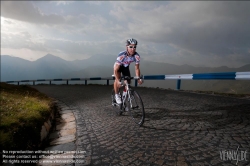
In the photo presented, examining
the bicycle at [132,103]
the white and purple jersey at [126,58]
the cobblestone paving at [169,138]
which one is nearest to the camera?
the cobblestone paving at [169,138]

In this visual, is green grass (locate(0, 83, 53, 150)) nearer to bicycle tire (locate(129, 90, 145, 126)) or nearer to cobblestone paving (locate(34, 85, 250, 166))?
cobblestone paving (locate(34, 85, 250, 166))

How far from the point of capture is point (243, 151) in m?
2.77

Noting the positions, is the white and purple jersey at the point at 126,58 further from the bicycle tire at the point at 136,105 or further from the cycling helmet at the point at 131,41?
the bicycle tire at the point at 136,105

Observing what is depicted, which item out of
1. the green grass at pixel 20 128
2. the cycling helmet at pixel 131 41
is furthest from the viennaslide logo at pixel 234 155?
the green grass at pixel 20 128

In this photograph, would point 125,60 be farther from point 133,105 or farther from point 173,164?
point 173,164

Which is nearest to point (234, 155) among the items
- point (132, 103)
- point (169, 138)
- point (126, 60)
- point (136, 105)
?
point (169, 138)

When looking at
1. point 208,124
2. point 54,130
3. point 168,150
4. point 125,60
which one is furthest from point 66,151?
point 208,124

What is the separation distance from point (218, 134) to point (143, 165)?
1986 mm

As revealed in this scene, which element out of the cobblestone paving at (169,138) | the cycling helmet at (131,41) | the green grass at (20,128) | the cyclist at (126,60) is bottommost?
the cobblestone paving at (169,138)

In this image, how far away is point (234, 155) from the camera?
2662mm

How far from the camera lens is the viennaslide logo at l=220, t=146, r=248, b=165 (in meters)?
2.56

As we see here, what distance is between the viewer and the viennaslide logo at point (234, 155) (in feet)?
8.39

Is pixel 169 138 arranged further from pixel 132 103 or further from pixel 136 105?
pixel 132 103

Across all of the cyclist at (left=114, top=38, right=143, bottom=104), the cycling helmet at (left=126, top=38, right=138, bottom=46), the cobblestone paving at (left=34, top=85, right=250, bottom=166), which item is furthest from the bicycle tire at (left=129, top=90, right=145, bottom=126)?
the cycling helmet at (left=126, top=38, right=138, bottom=46)
